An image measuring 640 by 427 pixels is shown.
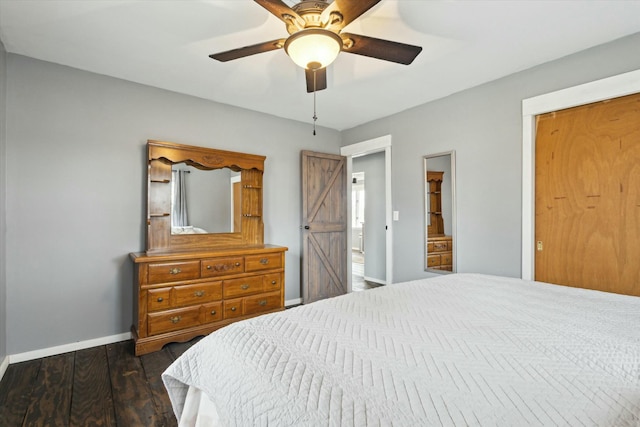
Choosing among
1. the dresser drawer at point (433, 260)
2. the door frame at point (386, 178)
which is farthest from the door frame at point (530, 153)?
the door frame at point (386, 178)

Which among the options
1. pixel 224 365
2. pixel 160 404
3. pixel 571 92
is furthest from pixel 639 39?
pixel 160 404

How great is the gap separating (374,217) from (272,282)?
248cm

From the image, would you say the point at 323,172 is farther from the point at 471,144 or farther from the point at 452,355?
the point at 452,355

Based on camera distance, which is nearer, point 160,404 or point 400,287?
point 400,287

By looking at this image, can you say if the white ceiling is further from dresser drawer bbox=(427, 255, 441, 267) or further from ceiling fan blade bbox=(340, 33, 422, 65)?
dresser drawer bbox=(427, 255, 441, 267)

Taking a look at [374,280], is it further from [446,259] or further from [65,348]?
[65,348]

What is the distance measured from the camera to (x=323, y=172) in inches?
166

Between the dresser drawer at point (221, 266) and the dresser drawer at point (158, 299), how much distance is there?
334mm

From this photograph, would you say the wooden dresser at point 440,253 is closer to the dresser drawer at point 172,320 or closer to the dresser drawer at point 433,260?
the dresser drawer at point 433,260

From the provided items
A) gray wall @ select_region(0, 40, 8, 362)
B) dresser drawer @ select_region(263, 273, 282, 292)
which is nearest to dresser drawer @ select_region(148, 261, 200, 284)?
dresser drawer @ select_region(263, 273, 282, 292)

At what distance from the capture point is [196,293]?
280 cm

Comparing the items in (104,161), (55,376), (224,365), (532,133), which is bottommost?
(55,376)

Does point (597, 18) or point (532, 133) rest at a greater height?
point (597, 18)

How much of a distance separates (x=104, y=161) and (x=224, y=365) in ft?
8.67
